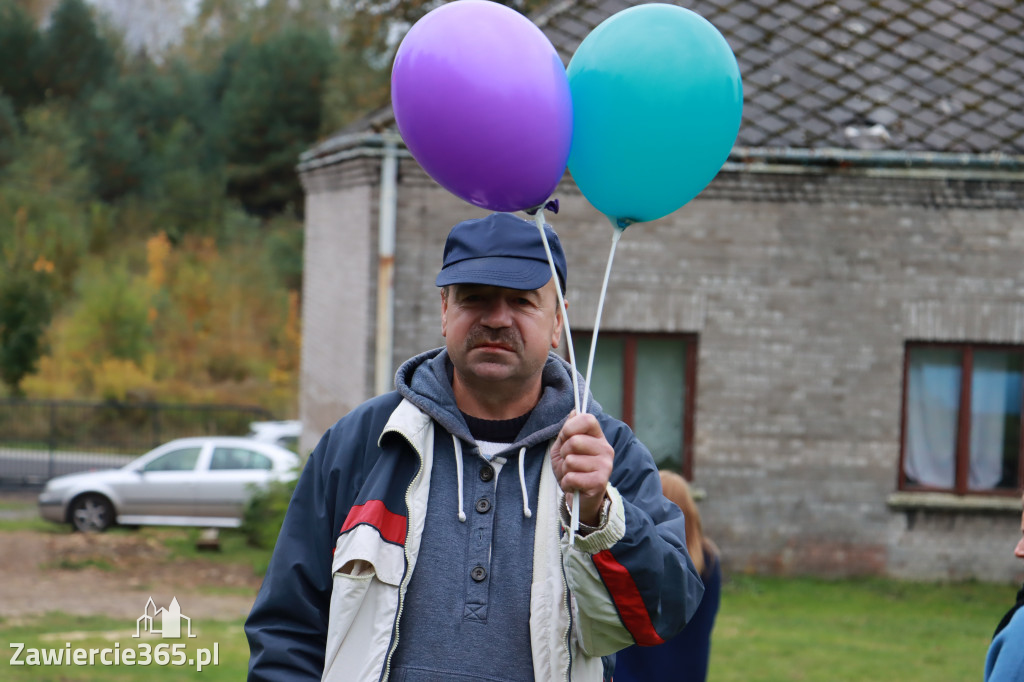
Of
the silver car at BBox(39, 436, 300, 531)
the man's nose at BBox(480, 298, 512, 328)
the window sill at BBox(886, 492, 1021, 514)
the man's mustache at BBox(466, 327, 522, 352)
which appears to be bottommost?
the silver car at BBox(39, 436, 300, 531)

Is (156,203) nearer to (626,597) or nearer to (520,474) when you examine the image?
(520,474)

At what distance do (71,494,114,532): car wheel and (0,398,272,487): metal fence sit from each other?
9.16m

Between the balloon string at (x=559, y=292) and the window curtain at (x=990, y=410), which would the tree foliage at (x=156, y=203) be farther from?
the balloon string at (x=559, y=292)

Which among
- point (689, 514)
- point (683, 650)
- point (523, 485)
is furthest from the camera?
point (689, 514)

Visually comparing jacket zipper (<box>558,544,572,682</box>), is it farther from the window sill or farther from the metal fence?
the metal fence

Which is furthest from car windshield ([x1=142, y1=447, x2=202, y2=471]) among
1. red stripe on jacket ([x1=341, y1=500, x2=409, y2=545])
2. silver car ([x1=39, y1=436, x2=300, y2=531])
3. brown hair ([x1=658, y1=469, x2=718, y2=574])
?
red stripe on jacket ([x1=341, y1=500, x2=409, y2=545])

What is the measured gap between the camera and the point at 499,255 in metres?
2.80

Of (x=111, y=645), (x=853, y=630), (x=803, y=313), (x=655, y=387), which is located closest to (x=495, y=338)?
(x=111, y=645)

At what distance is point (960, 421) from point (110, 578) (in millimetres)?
9321

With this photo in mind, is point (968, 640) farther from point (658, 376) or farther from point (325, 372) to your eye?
point (325, 372)

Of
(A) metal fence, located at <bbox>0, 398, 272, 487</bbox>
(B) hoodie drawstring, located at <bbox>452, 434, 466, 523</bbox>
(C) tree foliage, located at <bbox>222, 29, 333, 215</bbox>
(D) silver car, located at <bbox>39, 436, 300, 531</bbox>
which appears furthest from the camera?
(C) tree foliage, located at <bbox>222, 29, 333, 215</bbox>

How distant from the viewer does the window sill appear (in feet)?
34.5

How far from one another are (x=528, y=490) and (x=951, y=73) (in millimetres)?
9683

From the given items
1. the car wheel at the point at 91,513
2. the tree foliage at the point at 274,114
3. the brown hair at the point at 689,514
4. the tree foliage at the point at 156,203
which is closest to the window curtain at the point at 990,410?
the brown hair at the point at 689,514
